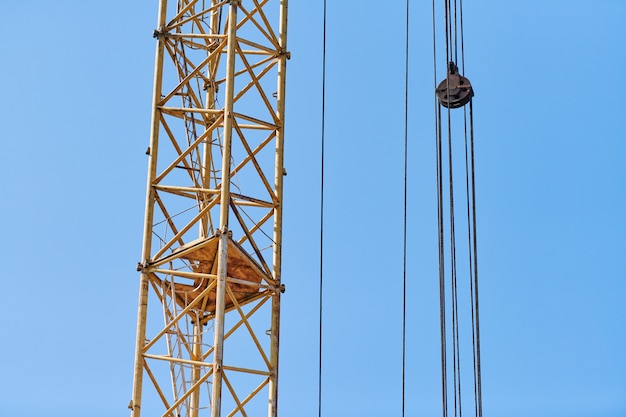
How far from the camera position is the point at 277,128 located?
3619 cm

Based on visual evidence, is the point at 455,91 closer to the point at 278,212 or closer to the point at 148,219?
the point at 278,212

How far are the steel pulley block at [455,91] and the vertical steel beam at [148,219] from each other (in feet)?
24.7

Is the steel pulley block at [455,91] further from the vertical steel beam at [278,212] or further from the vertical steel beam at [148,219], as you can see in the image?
the vertical steel beam at [148,219]

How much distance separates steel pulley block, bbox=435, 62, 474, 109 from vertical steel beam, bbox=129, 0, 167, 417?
7521 millimetres

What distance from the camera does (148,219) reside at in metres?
34.2

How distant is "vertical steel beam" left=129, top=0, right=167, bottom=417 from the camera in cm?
3272

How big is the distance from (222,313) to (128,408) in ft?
9.51

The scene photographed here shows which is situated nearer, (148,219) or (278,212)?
(148,219)

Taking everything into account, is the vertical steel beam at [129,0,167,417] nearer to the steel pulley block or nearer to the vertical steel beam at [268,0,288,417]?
the vertical steel beam at [268,0,288,417]

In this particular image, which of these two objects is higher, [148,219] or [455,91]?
[455,91]

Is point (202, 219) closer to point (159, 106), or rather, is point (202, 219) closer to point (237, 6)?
point (159, 106)

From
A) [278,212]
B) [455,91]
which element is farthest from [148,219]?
[455,91]

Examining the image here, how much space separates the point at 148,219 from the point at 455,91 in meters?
7.94

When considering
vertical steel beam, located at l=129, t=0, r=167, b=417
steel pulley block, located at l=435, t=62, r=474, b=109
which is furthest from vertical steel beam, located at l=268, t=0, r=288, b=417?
steel pulley block, located at l=435, t=62, r=474, b=109
